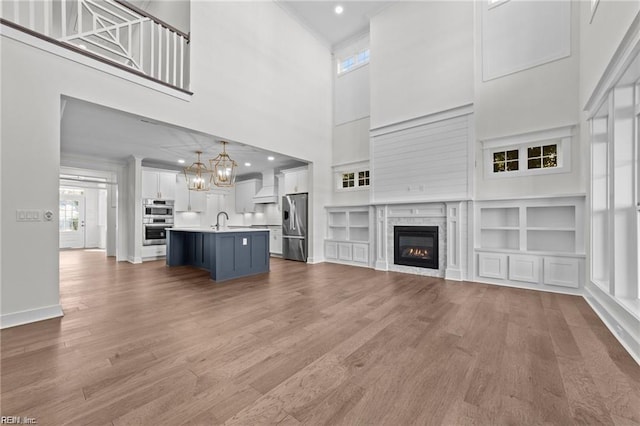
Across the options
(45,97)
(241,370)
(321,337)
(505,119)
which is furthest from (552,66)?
(45,97)

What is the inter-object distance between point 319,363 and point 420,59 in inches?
234

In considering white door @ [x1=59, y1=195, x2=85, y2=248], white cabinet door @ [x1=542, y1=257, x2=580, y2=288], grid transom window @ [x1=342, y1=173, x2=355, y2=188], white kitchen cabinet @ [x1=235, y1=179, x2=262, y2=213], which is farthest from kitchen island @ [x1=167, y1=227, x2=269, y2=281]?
white door @ [x1=59, y1=195, x2=85, y2=248]

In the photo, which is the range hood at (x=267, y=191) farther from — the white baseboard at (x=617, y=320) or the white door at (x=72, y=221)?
the white door at (x=72, y=221)

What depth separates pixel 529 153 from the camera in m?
4.47

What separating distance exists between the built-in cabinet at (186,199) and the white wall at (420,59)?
619cm

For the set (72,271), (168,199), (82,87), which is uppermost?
(82,87)

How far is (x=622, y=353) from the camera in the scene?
2115 mm

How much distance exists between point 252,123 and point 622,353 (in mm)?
5682

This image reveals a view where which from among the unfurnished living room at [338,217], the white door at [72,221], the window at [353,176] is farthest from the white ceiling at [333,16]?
the white door at [72,221]

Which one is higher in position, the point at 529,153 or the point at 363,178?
the point at 529,153

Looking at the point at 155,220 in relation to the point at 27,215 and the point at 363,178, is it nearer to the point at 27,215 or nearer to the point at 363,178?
the point at 27,215

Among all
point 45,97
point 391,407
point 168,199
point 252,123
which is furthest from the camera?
point 168,199

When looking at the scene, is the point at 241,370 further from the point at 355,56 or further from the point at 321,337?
the point at 355,56

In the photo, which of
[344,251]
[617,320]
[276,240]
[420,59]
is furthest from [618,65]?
[276,240]
